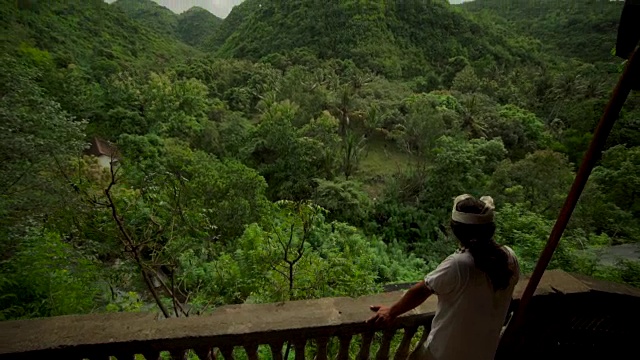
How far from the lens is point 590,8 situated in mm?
58125

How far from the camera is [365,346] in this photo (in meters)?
2.04

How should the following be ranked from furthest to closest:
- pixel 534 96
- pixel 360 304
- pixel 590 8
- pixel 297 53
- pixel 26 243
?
pixel 590 8 < pixel 297 53 < pixel 534 96 < pixel 26 243 < pixel 360 304

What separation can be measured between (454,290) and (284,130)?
20.1 meters

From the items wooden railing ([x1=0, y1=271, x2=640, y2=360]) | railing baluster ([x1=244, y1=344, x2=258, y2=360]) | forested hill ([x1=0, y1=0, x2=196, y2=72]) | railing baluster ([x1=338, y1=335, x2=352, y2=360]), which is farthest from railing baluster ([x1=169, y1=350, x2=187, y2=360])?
forested hill ([x1=0, y1=0, x2=196, y2=72])

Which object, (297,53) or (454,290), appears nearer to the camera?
(454,290)

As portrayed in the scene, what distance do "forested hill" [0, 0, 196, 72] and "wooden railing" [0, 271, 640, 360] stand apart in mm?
30769

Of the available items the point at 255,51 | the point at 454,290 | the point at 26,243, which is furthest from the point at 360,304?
the point at 255,51

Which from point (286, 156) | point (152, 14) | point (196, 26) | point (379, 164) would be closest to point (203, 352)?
point (286, 156)

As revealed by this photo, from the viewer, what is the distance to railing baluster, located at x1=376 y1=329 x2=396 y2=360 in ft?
6.73

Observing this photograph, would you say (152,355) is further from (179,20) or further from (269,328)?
(179,20)

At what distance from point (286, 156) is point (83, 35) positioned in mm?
35151

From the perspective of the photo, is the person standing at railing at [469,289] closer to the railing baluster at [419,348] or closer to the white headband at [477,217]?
the white headband at [477,217]

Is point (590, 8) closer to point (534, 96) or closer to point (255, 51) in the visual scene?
point (534, 96)

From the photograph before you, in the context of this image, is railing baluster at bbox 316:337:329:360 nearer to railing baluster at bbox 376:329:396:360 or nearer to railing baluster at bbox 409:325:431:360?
railing baluster at bbox 376:329:396:360
